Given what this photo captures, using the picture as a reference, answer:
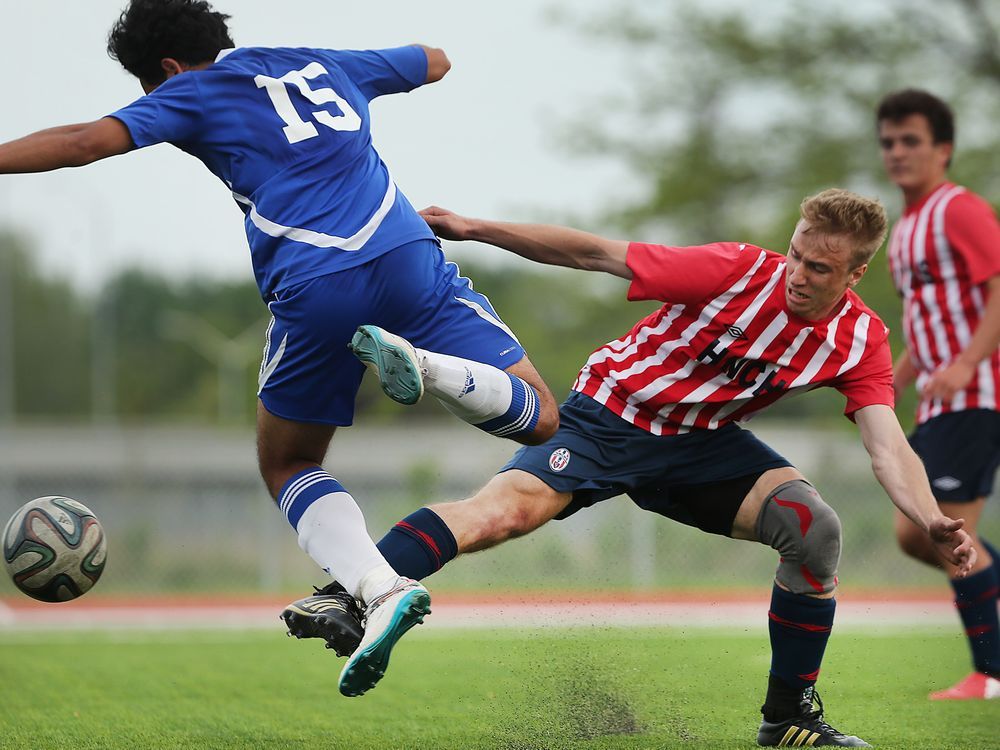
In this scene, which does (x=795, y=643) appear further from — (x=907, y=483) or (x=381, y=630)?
(x=381, y=630)

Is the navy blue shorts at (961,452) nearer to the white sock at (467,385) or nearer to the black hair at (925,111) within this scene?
the black hair at (925,111)

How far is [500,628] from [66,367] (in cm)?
4969

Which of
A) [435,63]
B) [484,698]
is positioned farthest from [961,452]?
[435,63]

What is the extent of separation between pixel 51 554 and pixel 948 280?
4.22 meters

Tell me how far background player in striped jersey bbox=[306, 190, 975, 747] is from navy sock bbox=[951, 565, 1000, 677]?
5.04 feet

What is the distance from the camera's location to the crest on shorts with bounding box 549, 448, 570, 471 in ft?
14.4

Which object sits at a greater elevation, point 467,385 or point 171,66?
point 171,66

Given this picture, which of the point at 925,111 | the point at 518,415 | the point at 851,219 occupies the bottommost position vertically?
the point at 518,415

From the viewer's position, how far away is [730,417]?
15.1ft

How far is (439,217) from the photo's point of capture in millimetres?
4375

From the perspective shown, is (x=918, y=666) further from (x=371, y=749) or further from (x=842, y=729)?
(x=371, y=749)

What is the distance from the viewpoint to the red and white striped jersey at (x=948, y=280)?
228 inches

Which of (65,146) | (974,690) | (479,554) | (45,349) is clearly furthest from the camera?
(45,349)

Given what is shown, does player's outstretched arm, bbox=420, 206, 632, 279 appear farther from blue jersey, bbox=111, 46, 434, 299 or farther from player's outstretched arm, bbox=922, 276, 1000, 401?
player's outstretched arm, bbox=922, 276, 1000, 401
